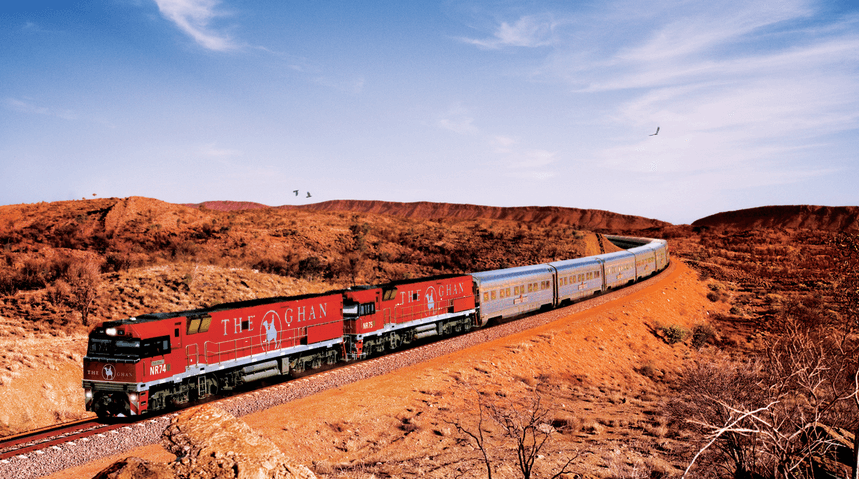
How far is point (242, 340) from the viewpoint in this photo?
703 inches

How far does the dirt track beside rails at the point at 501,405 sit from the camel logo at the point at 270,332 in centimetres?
278

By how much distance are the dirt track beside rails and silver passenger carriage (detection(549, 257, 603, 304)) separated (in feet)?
11.7

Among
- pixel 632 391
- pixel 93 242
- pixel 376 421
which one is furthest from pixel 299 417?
pixel 93 242

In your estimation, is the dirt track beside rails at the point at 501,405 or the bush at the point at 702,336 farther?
the bush at the point at 702,336

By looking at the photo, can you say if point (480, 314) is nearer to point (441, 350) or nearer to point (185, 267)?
point (441, 350)

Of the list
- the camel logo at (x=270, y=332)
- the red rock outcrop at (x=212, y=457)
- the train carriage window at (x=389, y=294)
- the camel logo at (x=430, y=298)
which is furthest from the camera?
the camel logo at (x=430, y=298)

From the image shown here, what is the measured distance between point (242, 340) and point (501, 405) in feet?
32.7

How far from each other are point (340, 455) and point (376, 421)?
2.48 metres

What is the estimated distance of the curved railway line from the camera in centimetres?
1211

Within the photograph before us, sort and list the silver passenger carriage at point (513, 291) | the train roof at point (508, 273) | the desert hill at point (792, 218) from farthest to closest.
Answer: the desert hill at point (792, 218)
the train roof at point (508, 273)
the silver passenger carriage at point (513, 291)

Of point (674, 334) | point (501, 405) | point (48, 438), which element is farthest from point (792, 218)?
point (48, 438)

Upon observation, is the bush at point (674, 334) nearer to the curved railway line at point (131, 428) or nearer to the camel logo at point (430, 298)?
the curved railway line at point (131, 428)

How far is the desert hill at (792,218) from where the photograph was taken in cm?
12194

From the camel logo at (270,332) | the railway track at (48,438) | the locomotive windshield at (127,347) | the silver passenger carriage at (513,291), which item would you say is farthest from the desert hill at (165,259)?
the silver passenger carriage at (513,291)
